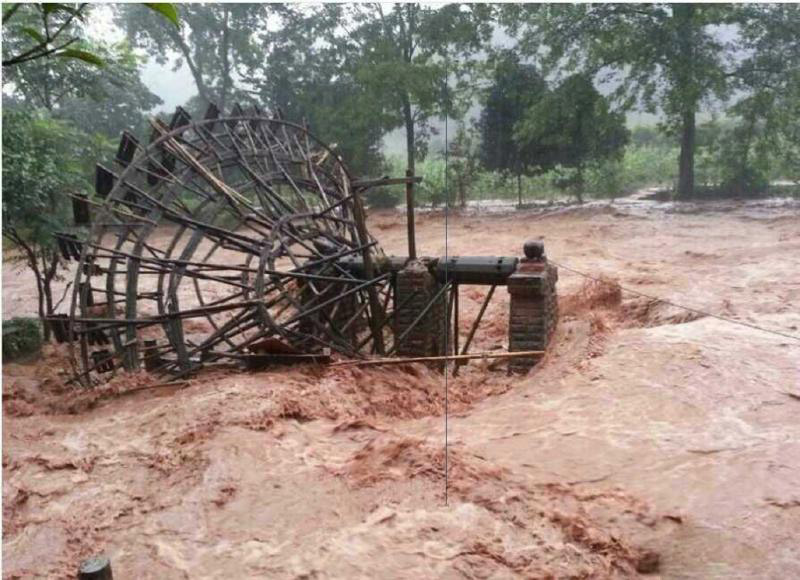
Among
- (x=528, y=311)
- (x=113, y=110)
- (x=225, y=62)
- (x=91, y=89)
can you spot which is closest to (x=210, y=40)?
(x=225, y=62)

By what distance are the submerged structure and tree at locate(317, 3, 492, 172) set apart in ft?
19.4

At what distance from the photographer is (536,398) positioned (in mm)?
5348

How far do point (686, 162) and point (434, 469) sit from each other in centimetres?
1990

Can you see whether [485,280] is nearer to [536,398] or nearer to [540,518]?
[536,398]

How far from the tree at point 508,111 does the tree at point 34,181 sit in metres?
13.5

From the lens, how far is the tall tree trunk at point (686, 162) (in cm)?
2038

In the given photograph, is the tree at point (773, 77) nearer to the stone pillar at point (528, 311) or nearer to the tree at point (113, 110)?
the stone pillar at point (528, 311)

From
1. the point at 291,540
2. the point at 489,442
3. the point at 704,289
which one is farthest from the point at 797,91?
the point at 291,540

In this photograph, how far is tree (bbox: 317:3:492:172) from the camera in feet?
52.5

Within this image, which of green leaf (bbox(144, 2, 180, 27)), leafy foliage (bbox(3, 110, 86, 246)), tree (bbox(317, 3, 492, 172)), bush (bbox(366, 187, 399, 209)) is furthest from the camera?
bush (bbox(366, 187, 399, 209))

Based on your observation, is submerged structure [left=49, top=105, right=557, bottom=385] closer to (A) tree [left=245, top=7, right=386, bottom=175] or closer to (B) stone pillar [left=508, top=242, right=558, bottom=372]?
(B) stone pillar [left=508, top=242, right=558, bottom=372]

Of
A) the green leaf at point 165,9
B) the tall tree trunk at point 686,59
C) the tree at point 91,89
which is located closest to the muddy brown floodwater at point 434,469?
the green leaf at point 165,9

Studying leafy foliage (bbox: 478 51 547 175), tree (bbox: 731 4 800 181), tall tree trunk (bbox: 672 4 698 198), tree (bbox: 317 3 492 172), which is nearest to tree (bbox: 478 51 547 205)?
leafy foliage (bbox: 478 51 547 175)

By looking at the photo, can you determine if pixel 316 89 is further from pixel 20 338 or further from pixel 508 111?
pixel 20 338
